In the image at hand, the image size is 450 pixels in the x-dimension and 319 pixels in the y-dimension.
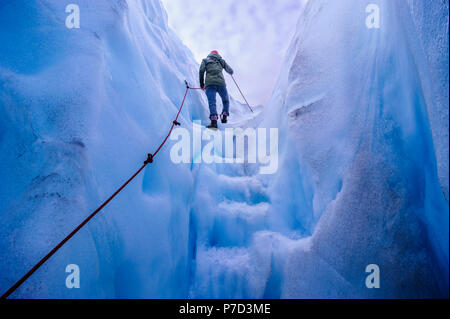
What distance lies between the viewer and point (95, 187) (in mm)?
1004

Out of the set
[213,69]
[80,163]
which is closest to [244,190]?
[80,163]

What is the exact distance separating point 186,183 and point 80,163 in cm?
96

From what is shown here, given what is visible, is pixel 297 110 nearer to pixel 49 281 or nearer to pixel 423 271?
pixel 423 271

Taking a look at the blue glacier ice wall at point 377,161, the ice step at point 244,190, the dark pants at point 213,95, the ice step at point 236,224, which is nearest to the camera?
the blue glacier ice wall at point 377,161

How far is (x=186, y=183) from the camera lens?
1.80 metres

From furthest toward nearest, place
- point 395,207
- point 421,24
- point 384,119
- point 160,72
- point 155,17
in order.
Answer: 1. point 155,17
2. point 160,72
3. point 384,119
4. point 395,207
5. point 421,24

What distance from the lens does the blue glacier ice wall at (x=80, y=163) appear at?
0.81 metres

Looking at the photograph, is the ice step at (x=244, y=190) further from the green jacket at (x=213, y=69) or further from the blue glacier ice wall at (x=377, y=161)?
the green jacket at (x=213, y=69)

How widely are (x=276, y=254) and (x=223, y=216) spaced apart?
1.98 feet

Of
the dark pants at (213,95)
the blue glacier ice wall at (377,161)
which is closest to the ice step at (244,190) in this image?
the blue glacier ice wall at (377,161)

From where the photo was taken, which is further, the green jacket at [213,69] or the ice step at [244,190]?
the green jacket at [213,69]

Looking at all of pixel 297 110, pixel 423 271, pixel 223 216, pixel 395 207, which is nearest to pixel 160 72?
pixel 297 110

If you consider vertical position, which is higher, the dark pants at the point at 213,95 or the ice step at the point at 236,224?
the dark pants at the point at 213,95

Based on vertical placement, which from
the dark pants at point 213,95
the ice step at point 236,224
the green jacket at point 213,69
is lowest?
the ice step at point 236,224
